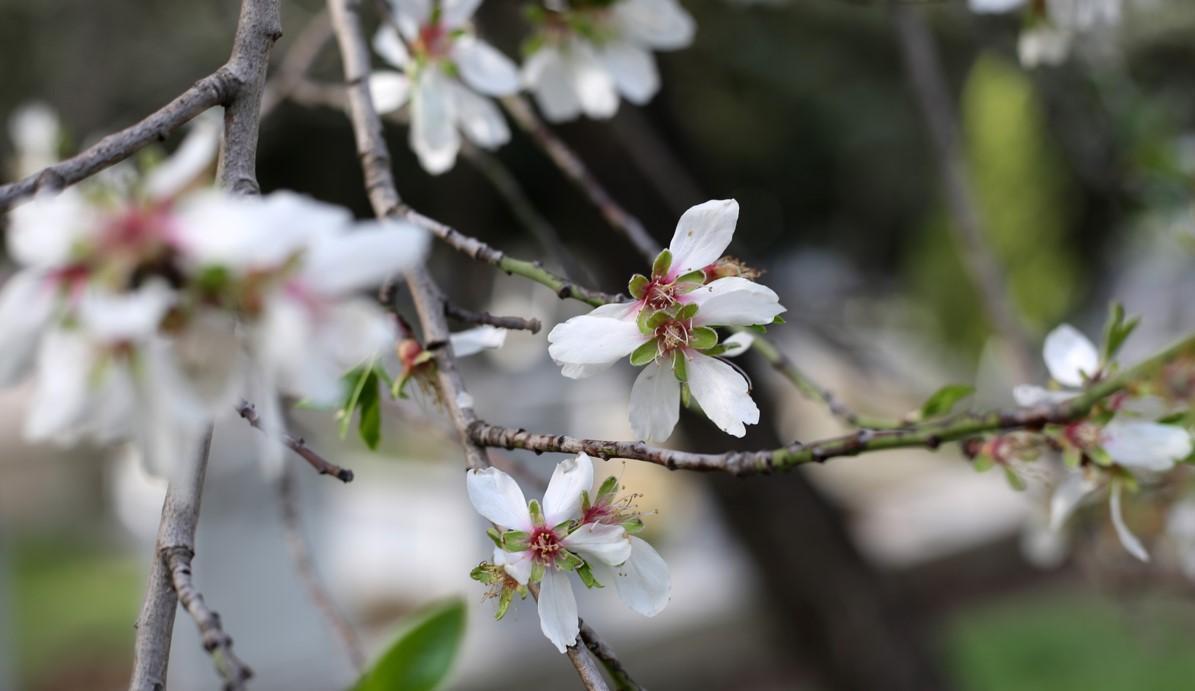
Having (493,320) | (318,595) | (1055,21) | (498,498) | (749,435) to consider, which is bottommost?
(498,498)

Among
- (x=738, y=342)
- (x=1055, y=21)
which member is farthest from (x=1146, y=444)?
(x=1055, y=21)

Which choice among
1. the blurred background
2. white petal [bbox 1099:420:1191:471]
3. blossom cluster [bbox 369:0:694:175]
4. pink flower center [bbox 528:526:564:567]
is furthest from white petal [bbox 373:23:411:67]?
white petal [bbox 1099:420:1191:471]

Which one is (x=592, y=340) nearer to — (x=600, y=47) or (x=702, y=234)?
(x=702, y=234)

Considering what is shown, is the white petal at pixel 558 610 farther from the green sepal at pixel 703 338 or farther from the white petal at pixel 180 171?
the white petal at pixel 180 171

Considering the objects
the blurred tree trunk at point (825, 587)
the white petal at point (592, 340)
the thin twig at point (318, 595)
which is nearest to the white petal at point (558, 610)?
the white petal at point (592, 340)

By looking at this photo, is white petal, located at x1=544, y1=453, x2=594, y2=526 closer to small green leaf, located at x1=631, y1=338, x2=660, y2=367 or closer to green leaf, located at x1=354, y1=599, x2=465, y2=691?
small green leaf, located at x1=631, y1=338, x2=660, y2=367

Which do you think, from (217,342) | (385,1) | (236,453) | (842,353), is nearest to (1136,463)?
(217,342)

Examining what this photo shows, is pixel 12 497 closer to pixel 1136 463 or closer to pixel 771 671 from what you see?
pixel 771 671
